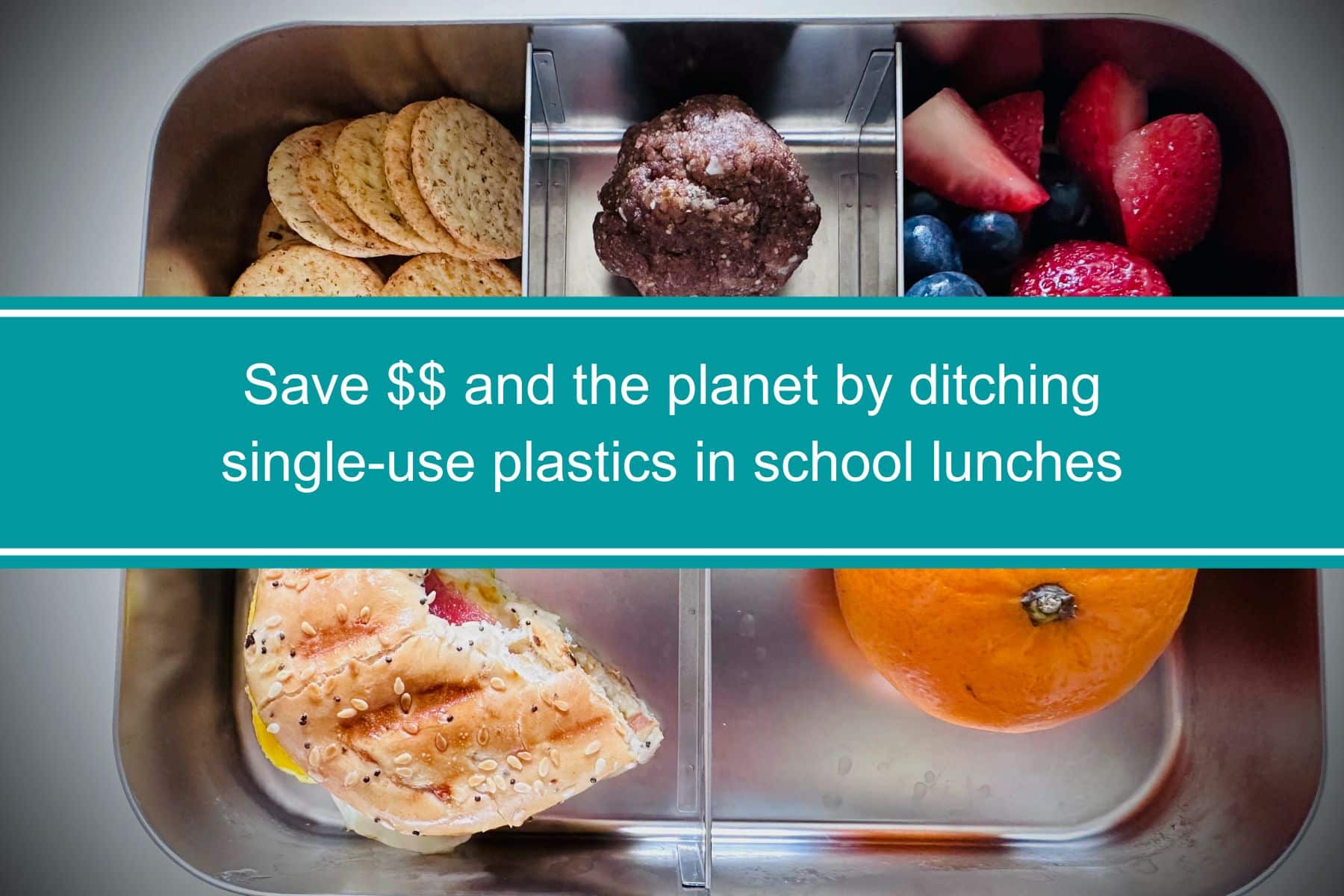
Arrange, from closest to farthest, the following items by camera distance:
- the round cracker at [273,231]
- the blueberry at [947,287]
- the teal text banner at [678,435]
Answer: the teal text banner at [678,435]
the blueberry at [947,287]
the round cracker at [273,231]

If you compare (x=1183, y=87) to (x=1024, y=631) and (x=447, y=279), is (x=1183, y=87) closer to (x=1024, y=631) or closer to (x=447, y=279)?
(x=1024, y=631)

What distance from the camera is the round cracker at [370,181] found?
59.4 inches

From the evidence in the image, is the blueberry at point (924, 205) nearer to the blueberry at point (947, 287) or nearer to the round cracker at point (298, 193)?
the blueberry at point (947, 287)

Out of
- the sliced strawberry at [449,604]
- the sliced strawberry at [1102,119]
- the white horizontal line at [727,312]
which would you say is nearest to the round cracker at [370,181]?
the white horizontal line at [727,312]

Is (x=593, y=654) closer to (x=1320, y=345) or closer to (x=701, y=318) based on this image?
(x=701, y=318)

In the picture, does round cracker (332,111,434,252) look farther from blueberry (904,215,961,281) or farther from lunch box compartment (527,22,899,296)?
blueberry (904,215,961,281)

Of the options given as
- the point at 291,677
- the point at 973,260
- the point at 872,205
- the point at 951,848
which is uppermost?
the point at 872,205

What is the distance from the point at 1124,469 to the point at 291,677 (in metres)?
1.18

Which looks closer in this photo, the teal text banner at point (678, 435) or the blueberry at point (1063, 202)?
the teal text banner at point (678, 435)

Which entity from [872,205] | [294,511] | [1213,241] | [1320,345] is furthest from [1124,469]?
[294,511]

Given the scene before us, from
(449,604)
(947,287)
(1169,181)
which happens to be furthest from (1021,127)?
(449,604)

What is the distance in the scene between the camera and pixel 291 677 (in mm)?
1298

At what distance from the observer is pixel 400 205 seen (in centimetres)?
150

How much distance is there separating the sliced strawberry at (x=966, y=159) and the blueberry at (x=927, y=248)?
0.09 metres
